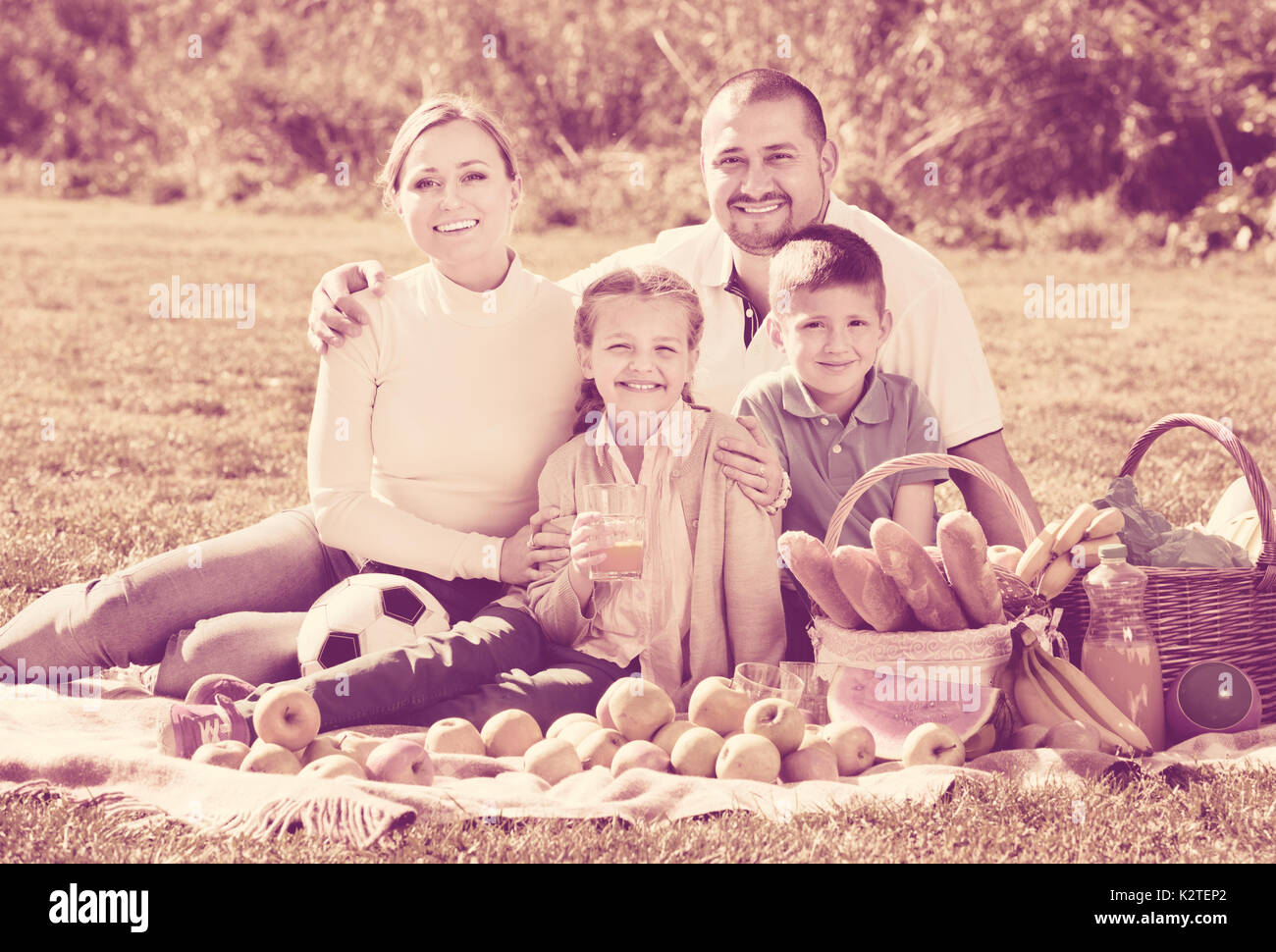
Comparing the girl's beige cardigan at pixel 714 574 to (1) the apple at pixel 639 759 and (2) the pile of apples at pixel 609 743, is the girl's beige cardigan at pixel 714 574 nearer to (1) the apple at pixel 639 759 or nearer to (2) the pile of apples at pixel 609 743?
(2) the pile of apples at pixel 609 743

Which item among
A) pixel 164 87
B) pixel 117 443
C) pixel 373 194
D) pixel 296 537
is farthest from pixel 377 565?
pixel 164 87

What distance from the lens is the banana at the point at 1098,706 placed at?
3.67 meters

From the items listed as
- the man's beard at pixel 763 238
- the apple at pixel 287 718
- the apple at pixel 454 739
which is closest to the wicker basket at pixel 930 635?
the apple at pixel 454 739

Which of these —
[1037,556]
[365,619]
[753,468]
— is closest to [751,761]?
[753,468]

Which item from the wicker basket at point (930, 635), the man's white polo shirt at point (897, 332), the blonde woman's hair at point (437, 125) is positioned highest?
the blonde woman's hair at point (437, 125)

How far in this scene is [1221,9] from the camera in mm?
13094

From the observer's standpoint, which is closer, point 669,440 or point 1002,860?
point 1002,860

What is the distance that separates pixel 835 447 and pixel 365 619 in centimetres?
139

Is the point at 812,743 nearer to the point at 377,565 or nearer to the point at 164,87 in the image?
the point at 377,565

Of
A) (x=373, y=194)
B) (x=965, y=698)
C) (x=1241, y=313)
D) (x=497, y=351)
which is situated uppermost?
(x=373, y=194)

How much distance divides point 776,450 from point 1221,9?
425 inches

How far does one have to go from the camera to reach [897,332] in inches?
185

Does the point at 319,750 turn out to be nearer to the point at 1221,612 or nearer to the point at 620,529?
the point at 620,529

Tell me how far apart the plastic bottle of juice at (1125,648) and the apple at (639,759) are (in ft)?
3.81
